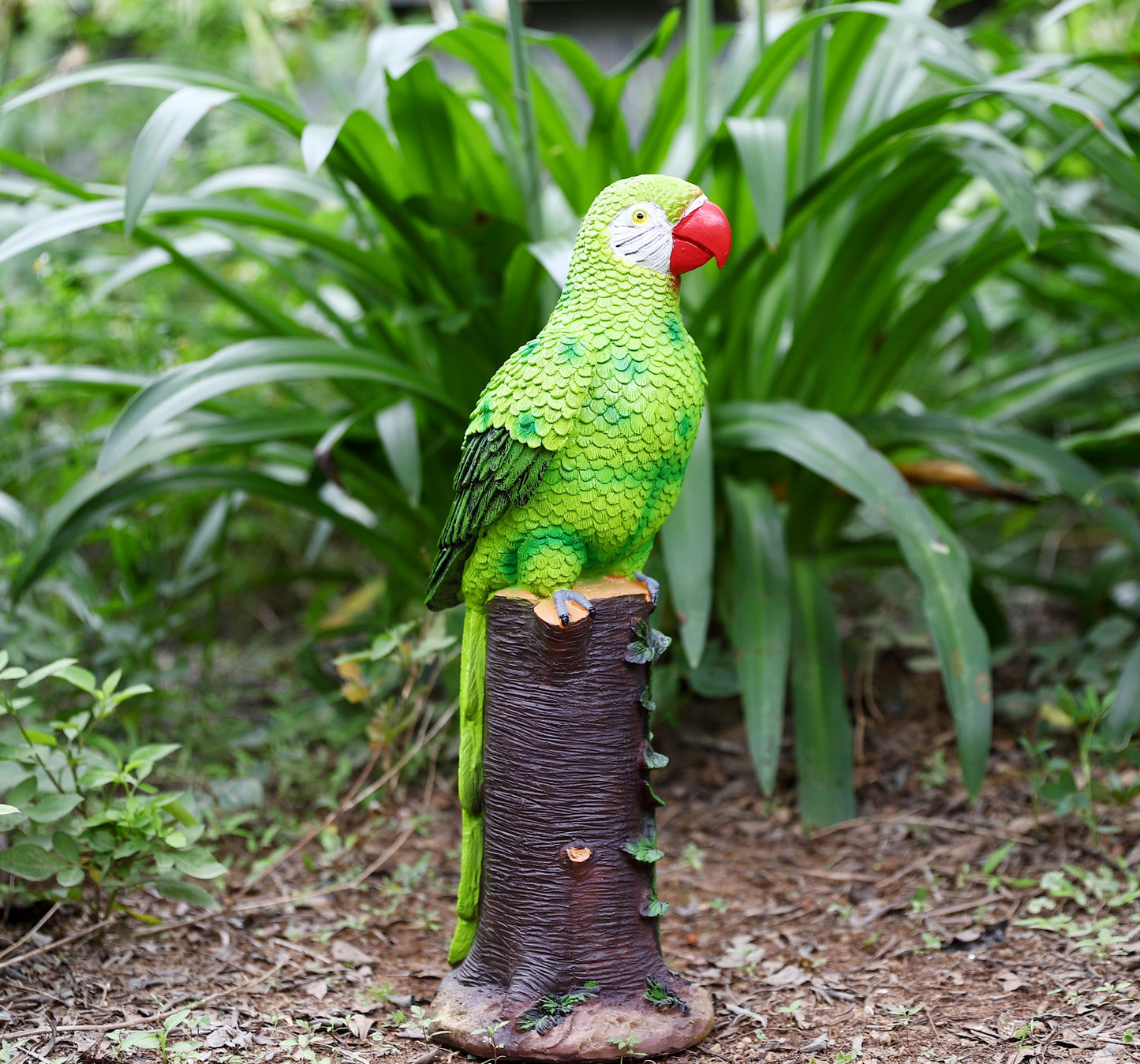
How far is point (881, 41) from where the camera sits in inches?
105

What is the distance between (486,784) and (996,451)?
4.60 feet

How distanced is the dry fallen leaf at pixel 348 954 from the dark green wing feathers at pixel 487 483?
0.71m

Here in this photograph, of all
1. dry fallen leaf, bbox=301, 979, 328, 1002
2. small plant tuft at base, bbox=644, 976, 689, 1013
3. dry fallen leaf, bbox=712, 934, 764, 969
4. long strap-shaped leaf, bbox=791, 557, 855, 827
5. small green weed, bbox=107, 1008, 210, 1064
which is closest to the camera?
small green weed, bbox=107, 1008, 210, 1064

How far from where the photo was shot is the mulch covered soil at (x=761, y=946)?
149cm

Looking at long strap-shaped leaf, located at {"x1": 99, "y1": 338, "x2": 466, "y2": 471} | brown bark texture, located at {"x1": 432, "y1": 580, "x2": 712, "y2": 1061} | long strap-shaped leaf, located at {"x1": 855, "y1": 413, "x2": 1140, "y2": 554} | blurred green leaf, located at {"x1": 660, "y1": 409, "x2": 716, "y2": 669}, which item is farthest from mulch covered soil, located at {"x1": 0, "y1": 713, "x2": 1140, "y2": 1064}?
long strap-shaped leaf, located at {"x1": 99, "y1": 338, "x2": 466, "y2": 471}

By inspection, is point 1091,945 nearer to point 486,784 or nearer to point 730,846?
point 730,846

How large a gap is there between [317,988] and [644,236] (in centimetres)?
126

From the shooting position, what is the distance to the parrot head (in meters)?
1.45

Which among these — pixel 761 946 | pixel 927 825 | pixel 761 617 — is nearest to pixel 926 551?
pixel 761 617

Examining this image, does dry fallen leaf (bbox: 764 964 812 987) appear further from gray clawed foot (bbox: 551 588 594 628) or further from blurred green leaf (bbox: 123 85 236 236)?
blurred green leaf (bbox: 123 85 236 236)

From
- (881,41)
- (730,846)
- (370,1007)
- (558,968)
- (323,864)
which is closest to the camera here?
(558,968)

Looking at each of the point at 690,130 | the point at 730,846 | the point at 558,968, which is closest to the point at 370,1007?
the point at 558,968

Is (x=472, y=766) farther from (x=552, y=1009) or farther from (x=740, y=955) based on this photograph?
(x=740, y=955)

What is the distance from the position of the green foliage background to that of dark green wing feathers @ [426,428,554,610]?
0.51 metres
